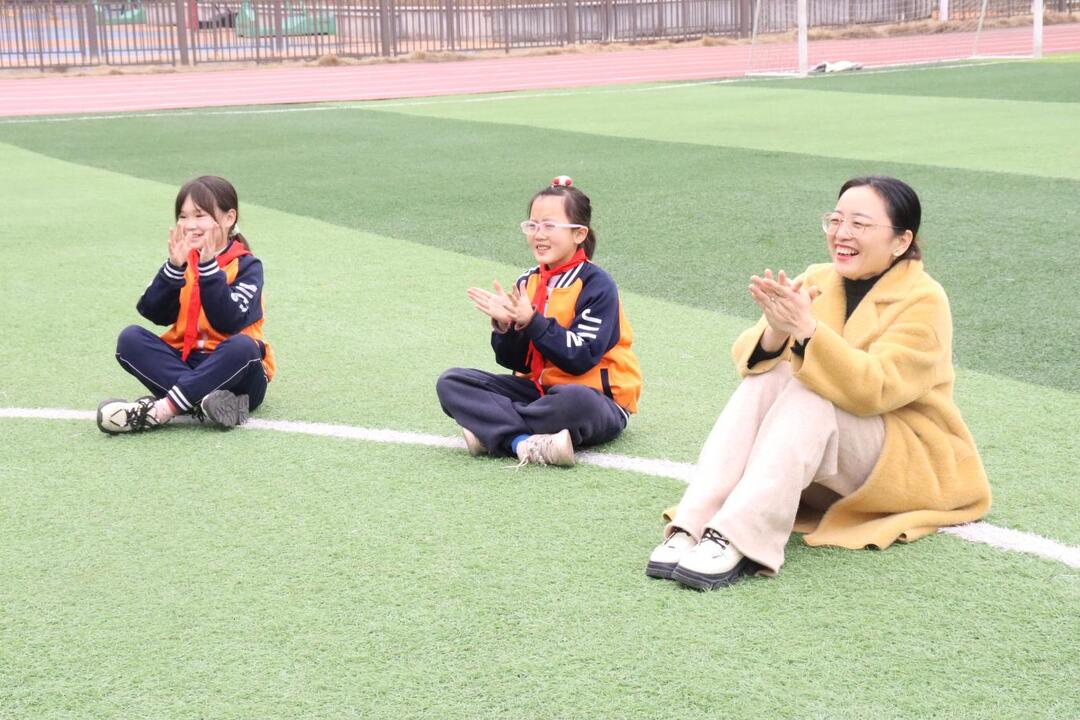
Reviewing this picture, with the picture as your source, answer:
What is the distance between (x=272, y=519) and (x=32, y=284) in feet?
14.9

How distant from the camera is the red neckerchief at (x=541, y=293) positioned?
17.7 ft

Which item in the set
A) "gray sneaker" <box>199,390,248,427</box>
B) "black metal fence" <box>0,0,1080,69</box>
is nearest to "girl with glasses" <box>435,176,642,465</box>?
"gray sneaker" <box>199,390,248,427</box>

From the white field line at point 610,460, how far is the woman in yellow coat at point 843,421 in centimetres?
9

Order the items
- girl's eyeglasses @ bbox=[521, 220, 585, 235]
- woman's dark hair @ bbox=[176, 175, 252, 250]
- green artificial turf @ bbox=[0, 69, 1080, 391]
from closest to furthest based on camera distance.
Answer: girl's eyeglasses @ bbox=[521, 220, 585, 235] < woman's dark hair @ bbox=[176, 175, 252, 250] < green artificial turf @ bbox=[0, 69, 1080, 391]

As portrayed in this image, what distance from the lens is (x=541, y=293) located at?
541cm

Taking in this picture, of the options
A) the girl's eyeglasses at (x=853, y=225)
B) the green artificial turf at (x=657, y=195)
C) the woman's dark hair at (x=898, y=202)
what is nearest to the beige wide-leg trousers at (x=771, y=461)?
the girl's eyeglasses at (x=853, y=225)

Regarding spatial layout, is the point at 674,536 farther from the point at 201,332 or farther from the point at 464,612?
the point at 201,332

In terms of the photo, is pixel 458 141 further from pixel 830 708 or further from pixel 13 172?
pixel 830 708

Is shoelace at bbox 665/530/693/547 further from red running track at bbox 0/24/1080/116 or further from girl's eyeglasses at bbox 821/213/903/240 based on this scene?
red running track at bbox 0/24/1080/116

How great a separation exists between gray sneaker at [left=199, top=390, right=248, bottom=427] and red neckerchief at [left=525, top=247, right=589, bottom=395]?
3.90 ft

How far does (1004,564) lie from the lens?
13.7 ft

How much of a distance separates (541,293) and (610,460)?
2.22 ft

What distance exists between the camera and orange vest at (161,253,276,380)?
19.2 feet

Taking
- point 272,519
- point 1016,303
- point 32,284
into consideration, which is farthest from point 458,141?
point 272,519
